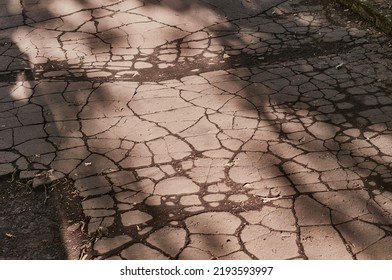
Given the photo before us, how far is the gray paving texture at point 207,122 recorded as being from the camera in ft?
9.48

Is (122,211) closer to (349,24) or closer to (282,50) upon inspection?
(282,50)

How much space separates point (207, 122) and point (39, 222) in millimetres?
1274

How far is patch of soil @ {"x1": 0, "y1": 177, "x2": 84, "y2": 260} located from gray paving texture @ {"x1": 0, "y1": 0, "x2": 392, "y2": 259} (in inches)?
3.6

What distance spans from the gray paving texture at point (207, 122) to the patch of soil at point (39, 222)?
0.09 meters

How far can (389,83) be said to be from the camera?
166 inches

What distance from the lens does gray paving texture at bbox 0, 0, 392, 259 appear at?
2891mm

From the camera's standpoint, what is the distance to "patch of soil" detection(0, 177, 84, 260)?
112 inches

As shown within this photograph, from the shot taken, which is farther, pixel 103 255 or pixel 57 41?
pixel 57 41

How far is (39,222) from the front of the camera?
10.1 ft

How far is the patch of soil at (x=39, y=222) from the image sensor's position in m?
2.86

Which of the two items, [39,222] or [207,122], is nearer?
[39,222]
